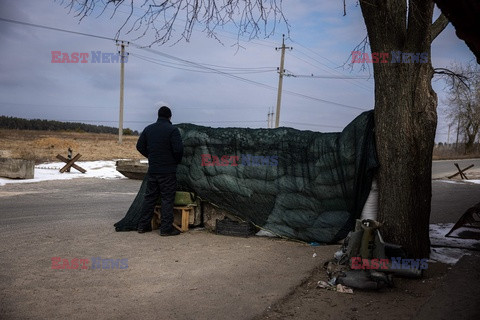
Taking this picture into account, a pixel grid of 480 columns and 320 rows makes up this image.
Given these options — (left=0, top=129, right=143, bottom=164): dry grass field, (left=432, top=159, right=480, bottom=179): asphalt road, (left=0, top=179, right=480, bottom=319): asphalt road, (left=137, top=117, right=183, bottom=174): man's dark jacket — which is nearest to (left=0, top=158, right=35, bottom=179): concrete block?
(left=0, top=129, right=143, bottom=164): dry grass field

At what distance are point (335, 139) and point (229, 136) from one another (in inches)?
84.4

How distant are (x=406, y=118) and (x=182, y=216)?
172 inches

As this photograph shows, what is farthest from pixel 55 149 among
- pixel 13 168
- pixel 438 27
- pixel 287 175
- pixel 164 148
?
pixel 438 27

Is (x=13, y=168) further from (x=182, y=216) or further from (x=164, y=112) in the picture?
(x=182, y=216)

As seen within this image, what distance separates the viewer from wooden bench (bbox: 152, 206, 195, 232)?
7.18m

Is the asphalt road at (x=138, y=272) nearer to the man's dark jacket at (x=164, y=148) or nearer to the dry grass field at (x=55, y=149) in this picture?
the man's dark jacket at (x=164, y=148)

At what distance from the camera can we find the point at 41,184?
14.2 metres

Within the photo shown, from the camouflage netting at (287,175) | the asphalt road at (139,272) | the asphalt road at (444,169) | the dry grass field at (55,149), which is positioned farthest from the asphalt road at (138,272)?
the asphalt road at (444,169)

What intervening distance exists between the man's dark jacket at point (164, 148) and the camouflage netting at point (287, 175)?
25.1 inches

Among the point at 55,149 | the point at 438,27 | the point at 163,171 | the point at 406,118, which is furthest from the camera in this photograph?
the point at 55,149

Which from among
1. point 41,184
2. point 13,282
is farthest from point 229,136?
point 41,184

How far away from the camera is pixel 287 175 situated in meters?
6.93

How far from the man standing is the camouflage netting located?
52cm

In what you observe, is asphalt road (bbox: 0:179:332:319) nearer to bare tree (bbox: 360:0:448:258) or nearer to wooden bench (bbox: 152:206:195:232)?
wooden bench (bbox: 152:206:195:232)
